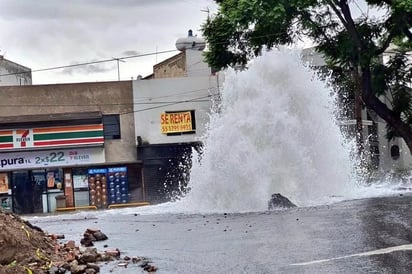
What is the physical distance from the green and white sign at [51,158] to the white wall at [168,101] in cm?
248

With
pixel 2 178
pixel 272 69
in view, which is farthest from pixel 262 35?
pixel 2 178

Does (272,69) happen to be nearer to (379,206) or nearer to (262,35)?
(379,206)

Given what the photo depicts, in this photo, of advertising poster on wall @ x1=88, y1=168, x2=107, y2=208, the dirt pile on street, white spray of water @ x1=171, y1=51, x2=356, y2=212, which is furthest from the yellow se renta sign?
the dirt pile on street

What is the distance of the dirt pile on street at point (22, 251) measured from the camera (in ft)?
21.9

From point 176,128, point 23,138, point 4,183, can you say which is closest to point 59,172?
point 23,138

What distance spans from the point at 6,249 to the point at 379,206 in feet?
22.4

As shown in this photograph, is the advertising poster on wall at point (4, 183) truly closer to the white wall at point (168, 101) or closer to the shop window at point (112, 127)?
the shop window at point (112, 127)

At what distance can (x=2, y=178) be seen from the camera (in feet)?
104

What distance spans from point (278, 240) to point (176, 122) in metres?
24.8

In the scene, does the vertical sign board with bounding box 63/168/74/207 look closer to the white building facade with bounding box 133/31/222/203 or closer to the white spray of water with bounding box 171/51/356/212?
the white building facade with bounding box 133/31/222/203

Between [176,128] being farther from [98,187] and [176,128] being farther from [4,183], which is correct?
[4,183]

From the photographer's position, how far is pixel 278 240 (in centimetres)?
817

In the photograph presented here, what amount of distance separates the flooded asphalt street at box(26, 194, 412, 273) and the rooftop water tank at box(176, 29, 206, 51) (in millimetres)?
25843

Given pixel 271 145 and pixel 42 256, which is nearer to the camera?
pixel 42 256
